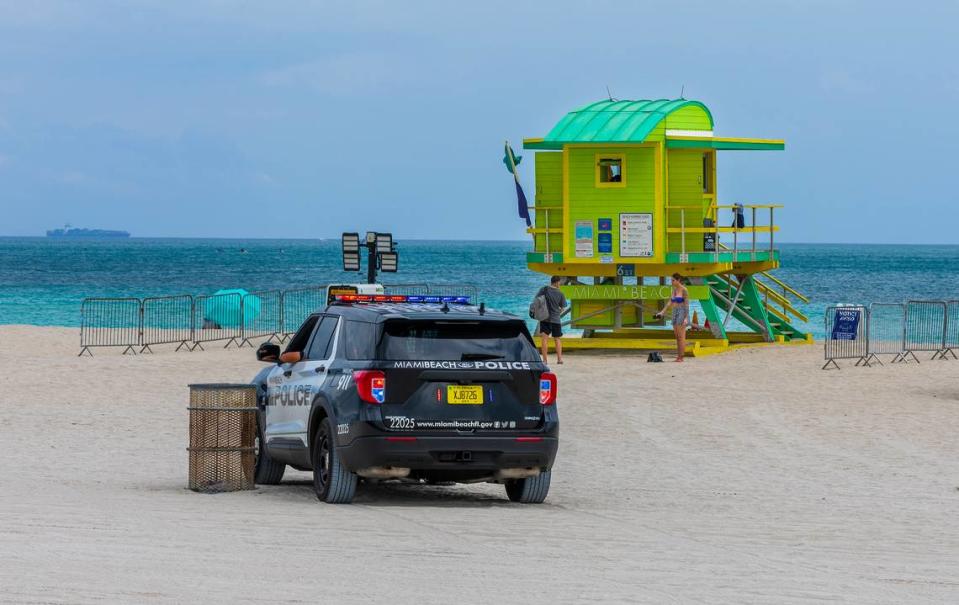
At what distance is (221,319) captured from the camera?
1390 inches

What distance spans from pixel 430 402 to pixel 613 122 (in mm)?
19661

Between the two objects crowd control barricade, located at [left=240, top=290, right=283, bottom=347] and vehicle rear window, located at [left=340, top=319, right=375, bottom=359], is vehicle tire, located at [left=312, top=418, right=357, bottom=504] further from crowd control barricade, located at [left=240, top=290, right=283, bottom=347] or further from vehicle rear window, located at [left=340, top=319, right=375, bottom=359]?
crowd control barricade, located at [left=240, top=290, right=283, bottom=347]

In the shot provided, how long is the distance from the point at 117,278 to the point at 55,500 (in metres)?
93.2

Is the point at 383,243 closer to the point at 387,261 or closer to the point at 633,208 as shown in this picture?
the point at 387,261

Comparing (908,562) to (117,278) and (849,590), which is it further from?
(117,278)

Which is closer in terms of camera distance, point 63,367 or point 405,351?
point 405,351

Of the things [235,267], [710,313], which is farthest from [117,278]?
[710,313]

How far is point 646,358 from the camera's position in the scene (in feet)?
96.7

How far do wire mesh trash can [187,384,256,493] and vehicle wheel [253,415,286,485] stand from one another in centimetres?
76

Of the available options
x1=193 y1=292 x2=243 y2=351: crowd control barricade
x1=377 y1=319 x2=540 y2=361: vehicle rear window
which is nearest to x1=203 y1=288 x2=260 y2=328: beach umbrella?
x1=193 y1=292 x2=243 y2=351: crowd control barricade

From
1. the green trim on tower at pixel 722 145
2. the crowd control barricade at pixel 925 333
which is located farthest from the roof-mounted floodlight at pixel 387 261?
the crowd control barricade at pixel 925 333

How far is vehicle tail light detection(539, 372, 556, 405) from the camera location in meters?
11.9

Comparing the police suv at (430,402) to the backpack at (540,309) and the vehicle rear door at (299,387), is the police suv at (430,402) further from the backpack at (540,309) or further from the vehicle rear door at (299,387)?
the backpack at (540,309)

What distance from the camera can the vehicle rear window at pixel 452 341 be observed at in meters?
11.8
